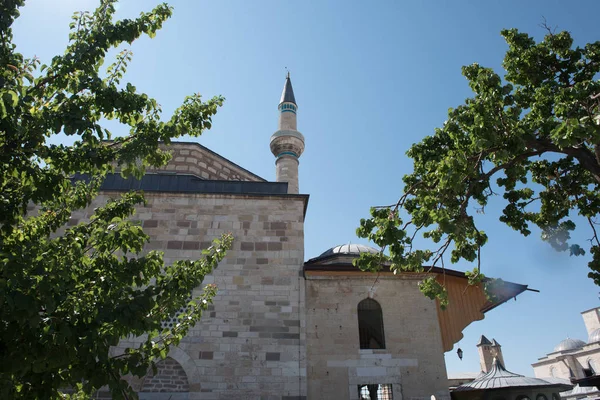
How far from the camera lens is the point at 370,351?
8.00m

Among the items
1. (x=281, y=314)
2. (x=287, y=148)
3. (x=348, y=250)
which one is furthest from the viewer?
(x=287, y=148)

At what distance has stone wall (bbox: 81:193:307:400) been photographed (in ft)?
24.2

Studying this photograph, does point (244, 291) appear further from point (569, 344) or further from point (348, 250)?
point (569, 344)

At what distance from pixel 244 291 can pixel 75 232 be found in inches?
184

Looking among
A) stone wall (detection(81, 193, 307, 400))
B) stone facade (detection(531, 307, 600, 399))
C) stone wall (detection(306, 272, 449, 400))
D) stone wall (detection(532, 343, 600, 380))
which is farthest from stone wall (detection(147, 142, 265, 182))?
stone wall (detection(532, 343, 600, 380))

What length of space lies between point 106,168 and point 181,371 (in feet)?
16.2

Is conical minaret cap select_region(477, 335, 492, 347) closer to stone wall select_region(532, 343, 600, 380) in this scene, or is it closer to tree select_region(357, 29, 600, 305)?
stone wall select_region(532, 343, 600, 380)

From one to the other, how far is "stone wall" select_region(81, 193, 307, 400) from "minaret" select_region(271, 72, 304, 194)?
3.63 meters

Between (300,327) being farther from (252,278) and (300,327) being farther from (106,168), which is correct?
(106,168)

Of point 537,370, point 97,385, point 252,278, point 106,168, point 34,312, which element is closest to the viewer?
point 34,312

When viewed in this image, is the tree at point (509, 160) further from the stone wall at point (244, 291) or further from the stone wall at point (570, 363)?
the stone wall at point (570, 363)

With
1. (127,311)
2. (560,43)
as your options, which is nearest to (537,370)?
(560,43)

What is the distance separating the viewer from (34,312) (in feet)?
8.00

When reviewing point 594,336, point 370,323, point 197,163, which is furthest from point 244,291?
point 594,336
